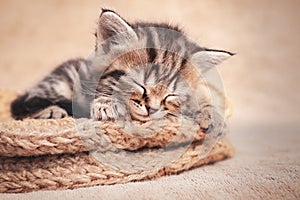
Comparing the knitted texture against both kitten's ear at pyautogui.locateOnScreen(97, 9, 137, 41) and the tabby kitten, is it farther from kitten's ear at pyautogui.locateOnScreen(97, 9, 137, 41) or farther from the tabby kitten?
kitten's ear at pyautogui.locateOnScreen(97, 9, 137, 41)

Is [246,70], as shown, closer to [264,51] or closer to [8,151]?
[264,51]

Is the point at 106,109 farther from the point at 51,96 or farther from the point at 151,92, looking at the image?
the point at 51,96

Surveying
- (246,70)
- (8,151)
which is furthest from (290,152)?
(246,70)

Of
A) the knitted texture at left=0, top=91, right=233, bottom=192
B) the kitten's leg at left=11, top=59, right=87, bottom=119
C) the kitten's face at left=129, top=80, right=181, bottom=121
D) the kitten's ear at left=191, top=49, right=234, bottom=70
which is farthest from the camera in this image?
the kitten's leg at left=11, top=59, right=87, bottom=119

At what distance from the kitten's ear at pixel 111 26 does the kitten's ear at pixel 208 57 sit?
7.9 inches

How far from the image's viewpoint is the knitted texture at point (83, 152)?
98 cm

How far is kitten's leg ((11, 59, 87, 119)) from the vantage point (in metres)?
1.42

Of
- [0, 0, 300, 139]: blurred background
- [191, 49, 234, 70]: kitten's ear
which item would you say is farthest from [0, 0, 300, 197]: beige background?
[191, 49, 234, 70]: kitten's ear

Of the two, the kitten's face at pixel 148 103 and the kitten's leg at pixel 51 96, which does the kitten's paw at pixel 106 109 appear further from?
the kitten's leg at pixel 51 96

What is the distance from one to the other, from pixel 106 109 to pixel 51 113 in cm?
29

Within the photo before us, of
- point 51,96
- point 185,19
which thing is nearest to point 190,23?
point 185,19

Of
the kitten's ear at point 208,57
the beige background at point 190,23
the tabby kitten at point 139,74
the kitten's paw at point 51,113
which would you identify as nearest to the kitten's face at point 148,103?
the tabby kitten at point 139,74

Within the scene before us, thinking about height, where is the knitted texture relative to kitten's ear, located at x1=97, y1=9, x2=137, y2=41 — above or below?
below

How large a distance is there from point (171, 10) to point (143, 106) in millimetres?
1563
